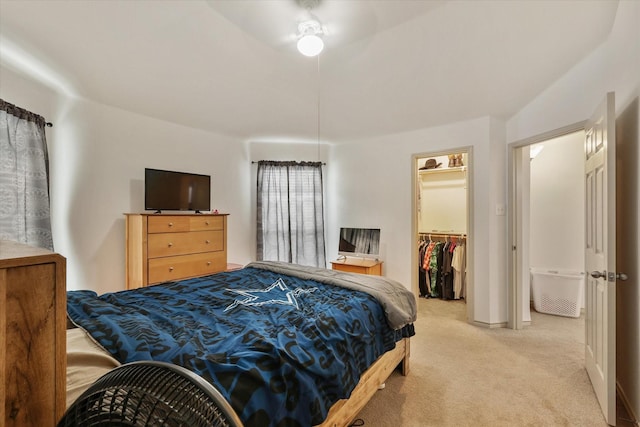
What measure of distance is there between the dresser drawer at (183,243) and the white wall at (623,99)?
138 inches

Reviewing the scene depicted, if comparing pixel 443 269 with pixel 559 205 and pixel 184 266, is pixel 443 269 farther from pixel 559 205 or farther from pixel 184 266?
pixel 184 266

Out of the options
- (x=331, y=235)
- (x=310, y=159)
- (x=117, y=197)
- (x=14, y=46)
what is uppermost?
(x=14, y=46)

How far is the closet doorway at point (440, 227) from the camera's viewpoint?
3.87 meters

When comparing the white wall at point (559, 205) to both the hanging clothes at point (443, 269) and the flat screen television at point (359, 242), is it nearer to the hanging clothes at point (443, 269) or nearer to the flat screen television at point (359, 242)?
the hanging clothes at point (443, 269)

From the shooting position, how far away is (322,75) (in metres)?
2.49

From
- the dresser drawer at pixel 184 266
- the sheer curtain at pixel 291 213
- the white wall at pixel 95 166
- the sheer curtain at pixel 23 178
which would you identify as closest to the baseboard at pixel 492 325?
the sheer curtain at pixel 291 213

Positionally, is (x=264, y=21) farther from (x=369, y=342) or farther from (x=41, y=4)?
(x=369, y=342)

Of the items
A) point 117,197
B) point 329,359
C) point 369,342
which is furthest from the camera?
point 117,197

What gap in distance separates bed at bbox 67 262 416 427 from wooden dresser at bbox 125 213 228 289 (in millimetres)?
917

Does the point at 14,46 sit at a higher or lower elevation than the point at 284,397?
higher

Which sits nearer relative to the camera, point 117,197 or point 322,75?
point 322,75

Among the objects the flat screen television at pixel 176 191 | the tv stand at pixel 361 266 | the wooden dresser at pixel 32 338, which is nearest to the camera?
the wooden dresser at pixel 32 338

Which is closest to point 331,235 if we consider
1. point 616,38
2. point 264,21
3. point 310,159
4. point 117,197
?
point 310,159

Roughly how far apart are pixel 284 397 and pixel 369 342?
691mm
